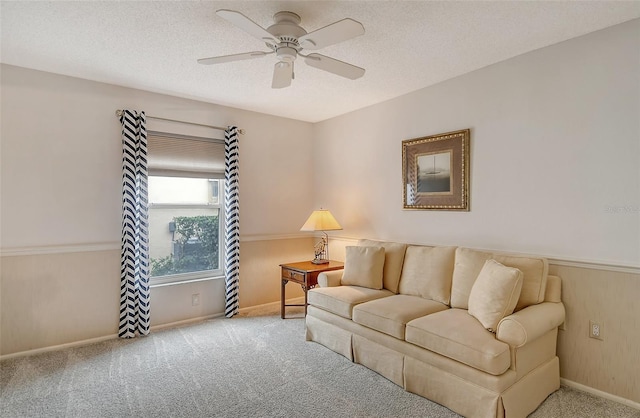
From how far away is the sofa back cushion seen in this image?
258 centimetres

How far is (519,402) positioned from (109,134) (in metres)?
4.17

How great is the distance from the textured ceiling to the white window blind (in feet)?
1.88

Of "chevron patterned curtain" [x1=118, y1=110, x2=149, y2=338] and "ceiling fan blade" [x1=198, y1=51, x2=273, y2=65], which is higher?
"ceiling fan blade" [x1=198, y1=51, x2=273, y2=65]

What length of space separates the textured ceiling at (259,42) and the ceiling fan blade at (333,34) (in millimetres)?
236

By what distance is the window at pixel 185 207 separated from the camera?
396 cm

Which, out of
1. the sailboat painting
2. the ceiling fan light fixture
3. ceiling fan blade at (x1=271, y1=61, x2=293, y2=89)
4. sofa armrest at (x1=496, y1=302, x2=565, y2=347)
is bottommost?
sofa armrest at (x1=496, y1=302, x2=565, y2=347)

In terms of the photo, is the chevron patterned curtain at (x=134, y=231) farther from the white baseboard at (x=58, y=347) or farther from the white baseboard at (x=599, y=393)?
the white baseboard at (x=599, y=393)

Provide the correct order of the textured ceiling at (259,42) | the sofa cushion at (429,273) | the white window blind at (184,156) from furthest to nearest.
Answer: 1. the white window blind at (184,156)
2. the sofa cushion at (429,273)
3. the textured ceiling at (259,42)

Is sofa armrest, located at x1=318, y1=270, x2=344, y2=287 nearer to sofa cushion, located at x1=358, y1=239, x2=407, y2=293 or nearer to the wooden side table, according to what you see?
the wooden side table

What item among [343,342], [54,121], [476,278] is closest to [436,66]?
[476,278]

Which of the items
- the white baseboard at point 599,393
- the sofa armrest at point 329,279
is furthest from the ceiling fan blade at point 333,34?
the white baseboard at point 599,393

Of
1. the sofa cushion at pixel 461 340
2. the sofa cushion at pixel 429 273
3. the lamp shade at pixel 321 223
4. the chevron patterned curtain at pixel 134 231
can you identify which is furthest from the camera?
the lamp shade at pixel 321 223

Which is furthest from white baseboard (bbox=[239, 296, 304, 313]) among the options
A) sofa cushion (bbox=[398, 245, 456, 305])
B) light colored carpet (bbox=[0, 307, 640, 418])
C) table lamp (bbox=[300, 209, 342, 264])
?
sofa cushion (bbox=[398, 245, 456, 305])

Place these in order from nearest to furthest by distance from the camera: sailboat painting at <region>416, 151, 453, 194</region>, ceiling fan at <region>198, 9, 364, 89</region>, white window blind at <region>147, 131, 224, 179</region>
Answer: ceiling fan at <region>198, 9, 364, 89</region> → sailboat painting at <region>416, 151, 453, 194</region> → white window blind at <region>147, 131, 224, 179</region>
